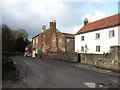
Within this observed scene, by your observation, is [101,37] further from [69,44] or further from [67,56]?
[69,44]

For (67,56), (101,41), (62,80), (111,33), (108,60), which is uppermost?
(111,33)

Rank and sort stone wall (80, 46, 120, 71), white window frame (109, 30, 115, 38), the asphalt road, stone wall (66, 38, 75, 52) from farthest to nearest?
stone wall (66, 38, 75, 52) → white window frame (109, 30, 115, 38) → stone wall (80, 46, 120, 71) → the asphalt road

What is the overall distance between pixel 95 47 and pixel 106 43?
3359 millimetres

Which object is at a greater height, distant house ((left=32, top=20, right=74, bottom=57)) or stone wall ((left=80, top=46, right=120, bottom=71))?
distant house ((left=32, top=20, right=74, bottom=57))

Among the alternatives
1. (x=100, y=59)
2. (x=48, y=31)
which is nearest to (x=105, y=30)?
(x=100, y=59)

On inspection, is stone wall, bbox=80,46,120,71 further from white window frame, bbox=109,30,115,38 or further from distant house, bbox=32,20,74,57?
distant house, bbox=32,20,74,57

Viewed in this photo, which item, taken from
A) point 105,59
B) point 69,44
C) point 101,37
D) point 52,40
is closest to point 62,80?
point 105,59

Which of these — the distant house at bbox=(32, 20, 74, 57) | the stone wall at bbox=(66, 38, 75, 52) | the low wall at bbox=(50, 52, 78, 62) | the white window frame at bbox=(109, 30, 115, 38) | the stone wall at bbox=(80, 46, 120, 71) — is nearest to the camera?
the stone wall at bbox=(80, 46, 120, 71)

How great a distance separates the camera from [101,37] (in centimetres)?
2997

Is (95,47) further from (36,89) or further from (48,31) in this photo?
(36,89)

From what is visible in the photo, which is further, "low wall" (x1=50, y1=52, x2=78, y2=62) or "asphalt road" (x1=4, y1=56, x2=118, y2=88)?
"low wall" (x1=50, y1=52, x2=78, y2=62)

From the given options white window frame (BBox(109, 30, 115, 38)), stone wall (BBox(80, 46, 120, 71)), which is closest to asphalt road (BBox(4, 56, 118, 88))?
stone wall (BBox(80, 46, 120, 71))

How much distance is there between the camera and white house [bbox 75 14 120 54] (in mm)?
26864

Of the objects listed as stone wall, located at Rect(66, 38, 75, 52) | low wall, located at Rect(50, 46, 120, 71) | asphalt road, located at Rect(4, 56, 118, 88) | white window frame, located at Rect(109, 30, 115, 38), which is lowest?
asphalt road, located at Rect(4, 56, 118, 88)
